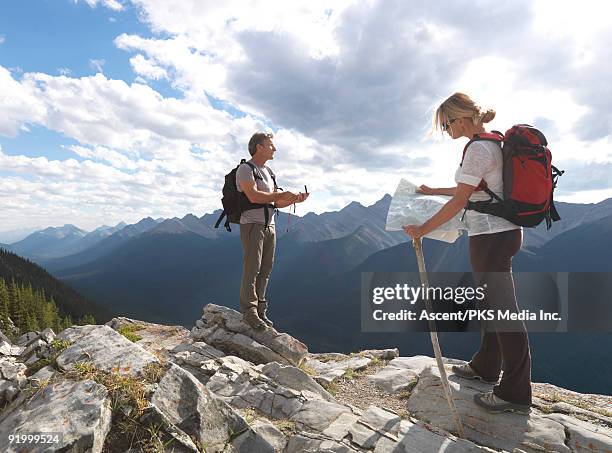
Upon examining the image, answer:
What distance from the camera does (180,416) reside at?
179 inches

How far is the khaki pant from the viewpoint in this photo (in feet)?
31.2

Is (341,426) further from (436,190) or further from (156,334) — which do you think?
(156,334)

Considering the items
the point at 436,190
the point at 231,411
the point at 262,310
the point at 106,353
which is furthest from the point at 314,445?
the point at 262,310

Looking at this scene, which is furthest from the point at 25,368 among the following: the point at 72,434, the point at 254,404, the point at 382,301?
the point at 382,301

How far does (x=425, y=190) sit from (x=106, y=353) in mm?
5911

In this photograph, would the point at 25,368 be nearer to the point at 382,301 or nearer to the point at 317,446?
the point at 317,446

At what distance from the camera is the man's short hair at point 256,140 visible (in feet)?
31.3

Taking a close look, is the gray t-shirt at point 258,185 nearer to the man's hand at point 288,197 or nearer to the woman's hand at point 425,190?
the man's hand at point 288,197

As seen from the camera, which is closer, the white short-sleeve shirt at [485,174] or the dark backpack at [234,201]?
the white short-sleeve shirt at [485,174]

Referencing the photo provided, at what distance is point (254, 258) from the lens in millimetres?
9438

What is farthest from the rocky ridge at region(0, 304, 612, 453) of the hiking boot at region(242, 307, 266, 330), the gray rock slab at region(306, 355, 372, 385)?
the hiking boot at region(242, 307, 266, 330)

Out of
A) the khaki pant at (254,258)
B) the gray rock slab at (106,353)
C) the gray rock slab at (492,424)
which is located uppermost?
the khaki pant at (254,258)

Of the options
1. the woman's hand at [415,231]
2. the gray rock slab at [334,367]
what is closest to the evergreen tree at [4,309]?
the gray rock slab at [334,367]

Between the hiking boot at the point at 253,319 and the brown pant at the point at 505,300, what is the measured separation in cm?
612
